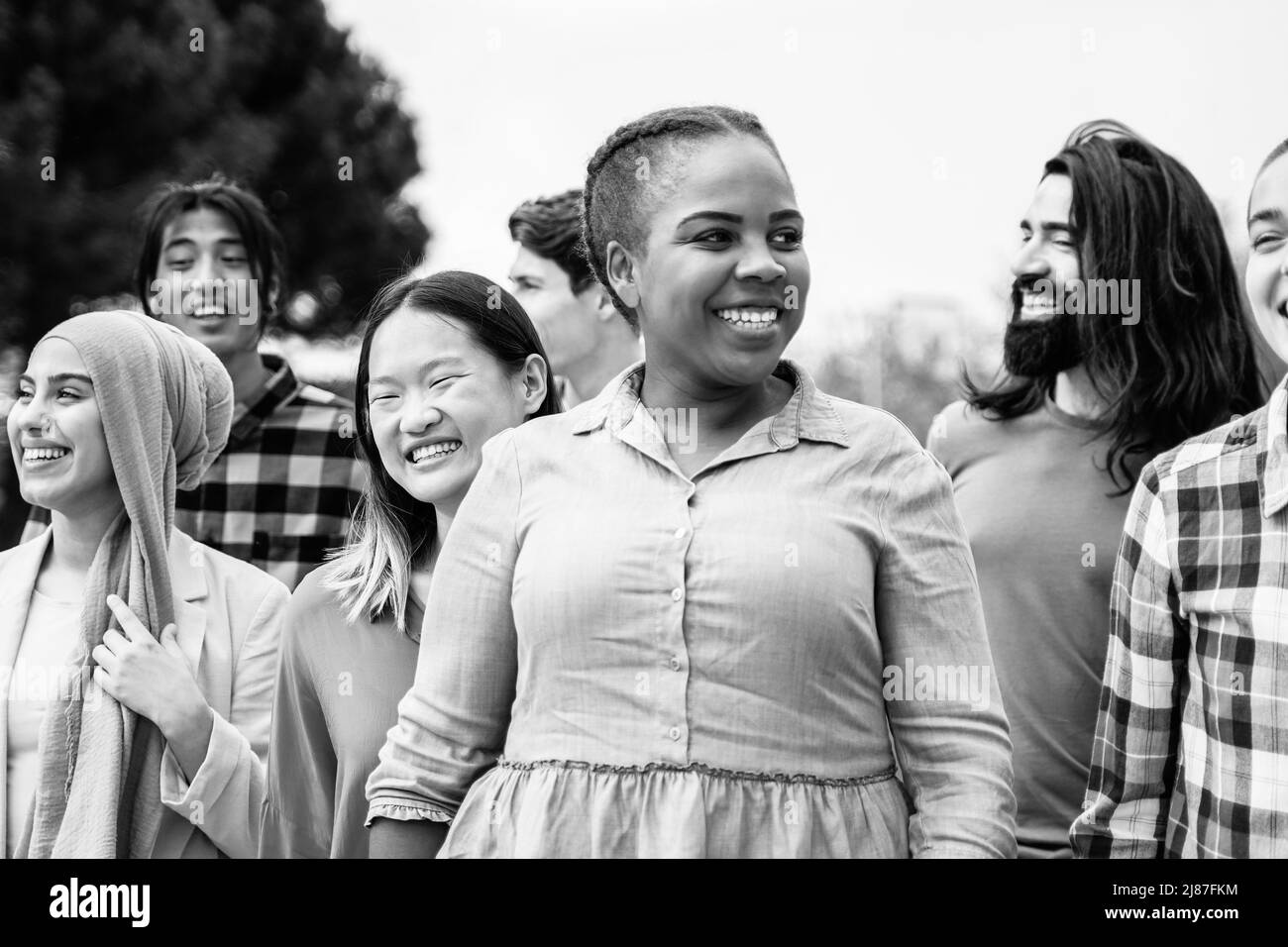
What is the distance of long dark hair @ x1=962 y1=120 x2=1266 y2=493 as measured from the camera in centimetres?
351

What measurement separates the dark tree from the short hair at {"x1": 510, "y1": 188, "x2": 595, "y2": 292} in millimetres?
6678

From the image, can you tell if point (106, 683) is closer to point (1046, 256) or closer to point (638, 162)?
point (638, 162)

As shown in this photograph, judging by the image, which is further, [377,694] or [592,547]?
[377,694]

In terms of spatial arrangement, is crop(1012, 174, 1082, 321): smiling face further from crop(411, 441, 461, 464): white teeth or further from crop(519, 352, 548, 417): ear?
crop(411, 441, 461, 464): white teeth

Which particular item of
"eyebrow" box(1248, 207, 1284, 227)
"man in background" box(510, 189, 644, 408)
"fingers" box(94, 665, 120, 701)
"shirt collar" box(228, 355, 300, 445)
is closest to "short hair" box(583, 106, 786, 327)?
"eyebrow" box(1248, 207, 1284, 227)

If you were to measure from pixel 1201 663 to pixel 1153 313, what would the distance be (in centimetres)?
131

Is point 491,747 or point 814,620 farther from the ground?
point 814,620

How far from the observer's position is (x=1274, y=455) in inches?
100

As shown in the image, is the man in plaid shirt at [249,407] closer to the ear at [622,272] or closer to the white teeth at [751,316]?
the ear at [622,272]
